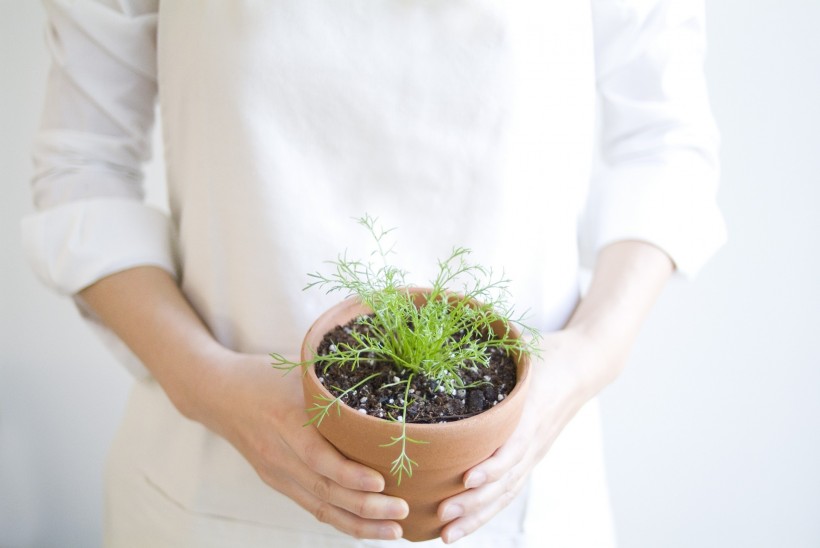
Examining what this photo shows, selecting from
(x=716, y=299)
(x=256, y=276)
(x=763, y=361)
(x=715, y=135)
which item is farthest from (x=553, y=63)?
(x=763, y=361)

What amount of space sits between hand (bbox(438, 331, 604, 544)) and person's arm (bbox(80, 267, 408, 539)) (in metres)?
0.06

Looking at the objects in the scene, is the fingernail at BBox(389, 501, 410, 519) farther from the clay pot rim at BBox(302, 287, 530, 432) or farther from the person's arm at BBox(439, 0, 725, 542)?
the person's arm at BBox(439, 0, 725, 542)

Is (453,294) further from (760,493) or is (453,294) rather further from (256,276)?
(760,493)

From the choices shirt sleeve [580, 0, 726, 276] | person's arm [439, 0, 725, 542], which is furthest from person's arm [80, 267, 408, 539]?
shirt sleeve [580, 0, 726, 276]

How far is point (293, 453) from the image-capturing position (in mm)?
625

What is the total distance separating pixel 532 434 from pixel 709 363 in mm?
854

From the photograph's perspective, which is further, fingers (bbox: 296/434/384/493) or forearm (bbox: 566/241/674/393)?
forearm (bbox: 566/241/674/393)

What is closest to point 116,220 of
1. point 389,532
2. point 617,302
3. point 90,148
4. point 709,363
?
point 90,148

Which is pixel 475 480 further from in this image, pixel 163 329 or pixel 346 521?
pixel 163 329

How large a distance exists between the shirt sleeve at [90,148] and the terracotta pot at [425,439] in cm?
36

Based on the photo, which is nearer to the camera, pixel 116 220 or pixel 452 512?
pixel 452 512

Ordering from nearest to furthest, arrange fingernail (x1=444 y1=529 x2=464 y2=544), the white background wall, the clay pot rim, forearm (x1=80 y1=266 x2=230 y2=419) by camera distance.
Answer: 1. the clay pot rim
2. fingernail (x1=444 y1=529 x2=464 y2=544)
3. forearm (x1=80 y1=266 x2=230 y2=419)
4. the white background wall

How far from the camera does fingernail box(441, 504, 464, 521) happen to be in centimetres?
58

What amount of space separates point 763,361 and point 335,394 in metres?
1.08
